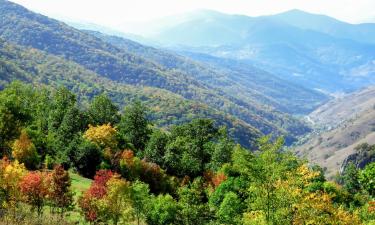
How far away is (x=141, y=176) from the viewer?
97312mm

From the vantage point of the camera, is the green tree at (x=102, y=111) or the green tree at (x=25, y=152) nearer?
the green tree at (x=25, y=152)

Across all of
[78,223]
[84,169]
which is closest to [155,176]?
[84,169]

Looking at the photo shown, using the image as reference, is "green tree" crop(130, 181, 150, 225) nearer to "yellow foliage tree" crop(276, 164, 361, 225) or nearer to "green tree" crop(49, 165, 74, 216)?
"green tree" crop(49, 165, 74, 216)

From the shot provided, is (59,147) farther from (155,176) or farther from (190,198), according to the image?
(190,198)

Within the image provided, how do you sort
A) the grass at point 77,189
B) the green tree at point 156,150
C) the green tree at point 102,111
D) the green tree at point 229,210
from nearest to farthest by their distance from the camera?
1. the grass at point 77,189
2. the green tree at point 229,210
3. the green tree at point 156,150
4. the green tree at point 102,111

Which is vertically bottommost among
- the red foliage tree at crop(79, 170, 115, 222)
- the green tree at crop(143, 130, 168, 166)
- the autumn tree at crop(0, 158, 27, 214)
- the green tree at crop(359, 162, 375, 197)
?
the green tree at crop(143, 130, 168, 166)

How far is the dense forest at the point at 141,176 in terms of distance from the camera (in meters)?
47.6

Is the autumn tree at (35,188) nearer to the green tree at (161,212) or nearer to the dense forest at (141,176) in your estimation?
the dense forest at (141,176)

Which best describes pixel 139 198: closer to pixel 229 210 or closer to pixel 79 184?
pixel 229 210

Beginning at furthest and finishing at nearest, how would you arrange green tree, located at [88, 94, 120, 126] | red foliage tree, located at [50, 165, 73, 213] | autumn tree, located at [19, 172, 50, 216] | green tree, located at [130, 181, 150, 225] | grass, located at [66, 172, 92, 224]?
green tree, located at [88, 94, 120, 126] → green tree, located at [130, 181, 150, 225] → grass, located at [66, 172, 92, 224] → red foliage tree, located at [50, 165, 73, 213] → autumn tree, located at [19, 172, 50, 216]

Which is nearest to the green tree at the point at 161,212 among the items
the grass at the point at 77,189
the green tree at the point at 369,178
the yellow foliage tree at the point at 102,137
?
the grass at the point at 77,189

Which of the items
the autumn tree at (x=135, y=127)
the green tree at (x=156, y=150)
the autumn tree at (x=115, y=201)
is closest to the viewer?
the autumn tree at (x=115, y=201)

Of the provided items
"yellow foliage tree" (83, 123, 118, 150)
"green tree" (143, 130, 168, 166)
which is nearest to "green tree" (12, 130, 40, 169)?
"yellow foliage tree" (83, 123, 118, 150)

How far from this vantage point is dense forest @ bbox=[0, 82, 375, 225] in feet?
156
